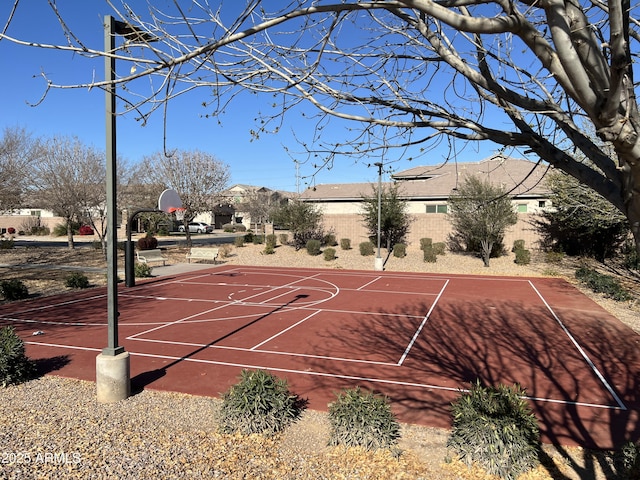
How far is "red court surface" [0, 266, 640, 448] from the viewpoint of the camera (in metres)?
7.40

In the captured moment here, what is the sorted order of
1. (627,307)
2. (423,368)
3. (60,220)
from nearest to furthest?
1. (423,368)
2. (627,307)
3. (60,220)

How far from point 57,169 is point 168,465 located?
28982 mm

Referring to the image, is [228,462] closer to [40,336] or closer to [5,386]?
[5,386]

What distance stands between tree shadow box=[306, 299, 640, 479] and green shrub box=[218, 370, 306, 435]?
185cm

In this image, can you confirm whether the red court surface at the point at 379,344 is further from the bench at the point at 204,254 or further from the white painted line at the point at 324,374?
the bench at the point at 204,254

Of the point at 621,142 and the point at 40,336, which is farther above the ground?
the point at 621,142

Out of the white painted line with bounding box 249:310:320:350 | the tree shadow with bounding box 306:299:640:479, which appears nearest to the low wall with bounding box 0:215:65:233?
the white painted line with bounding box 249:310:320:350

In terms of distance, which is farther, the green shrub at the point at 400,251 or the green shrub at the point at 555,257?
the green shrub at the point at 400,251

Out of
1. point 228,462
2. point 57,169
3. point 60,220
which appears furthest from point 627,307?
point 60,220

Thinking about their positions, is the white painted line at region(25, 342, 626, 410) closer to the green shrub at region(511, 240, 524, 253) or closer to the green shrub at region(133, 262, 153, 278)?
the green shrub at region(133, 262, 153, 278)

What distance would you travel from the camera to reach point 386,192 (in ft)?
105

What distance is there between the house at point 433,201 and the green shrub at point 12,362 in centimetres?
2373

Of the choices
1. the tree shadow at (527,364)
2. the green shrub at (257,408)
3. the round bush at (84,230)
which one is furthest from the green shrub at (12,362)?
the round bush at (84,230)

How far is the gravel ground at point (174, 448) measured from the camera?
15.8 feet
